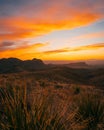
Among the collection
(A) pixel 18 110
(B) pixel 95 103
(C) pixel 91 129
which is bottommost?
(C) pixel 91 129

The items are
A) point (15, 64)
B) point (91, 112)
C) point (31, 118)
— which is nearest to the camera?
point (31, 118)

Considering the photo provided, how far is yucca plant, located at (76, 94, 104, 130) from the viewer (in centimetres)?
643

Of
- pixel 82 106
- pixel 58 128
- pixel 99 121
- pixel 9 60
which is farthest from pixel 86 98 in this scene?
pixel 9 60

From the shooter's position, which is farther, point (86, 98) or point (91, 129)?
point (86, 98)

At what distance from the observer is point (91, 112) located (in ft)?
22.2

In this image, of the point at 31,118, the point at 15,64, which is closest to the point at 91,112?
the point at 31,118

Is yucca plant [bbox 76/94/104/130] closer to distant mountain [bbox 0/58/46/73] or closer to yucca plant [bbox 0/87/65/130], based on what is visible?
yucca plant [bbox 0/87/65/130]

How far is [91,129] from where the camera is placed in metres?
6.15

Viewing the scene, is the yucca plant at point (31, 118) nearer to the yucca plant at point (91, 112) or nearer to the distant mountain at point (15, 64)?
the yucca plant at point (91, 112)

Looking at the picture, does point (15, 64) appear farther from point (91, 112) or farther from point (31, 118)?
point (31, 118)

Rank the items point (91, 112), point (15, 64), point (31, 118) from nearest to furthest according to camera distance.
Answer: point (31, 118)
point (91, 112)
point (15, 64)

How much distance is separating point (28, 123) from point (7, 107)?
603 mm

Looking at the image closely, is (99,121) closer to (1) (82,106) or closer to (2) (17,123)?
(1) (82,106)

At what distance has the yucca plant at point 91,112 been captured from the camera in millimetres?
6432
